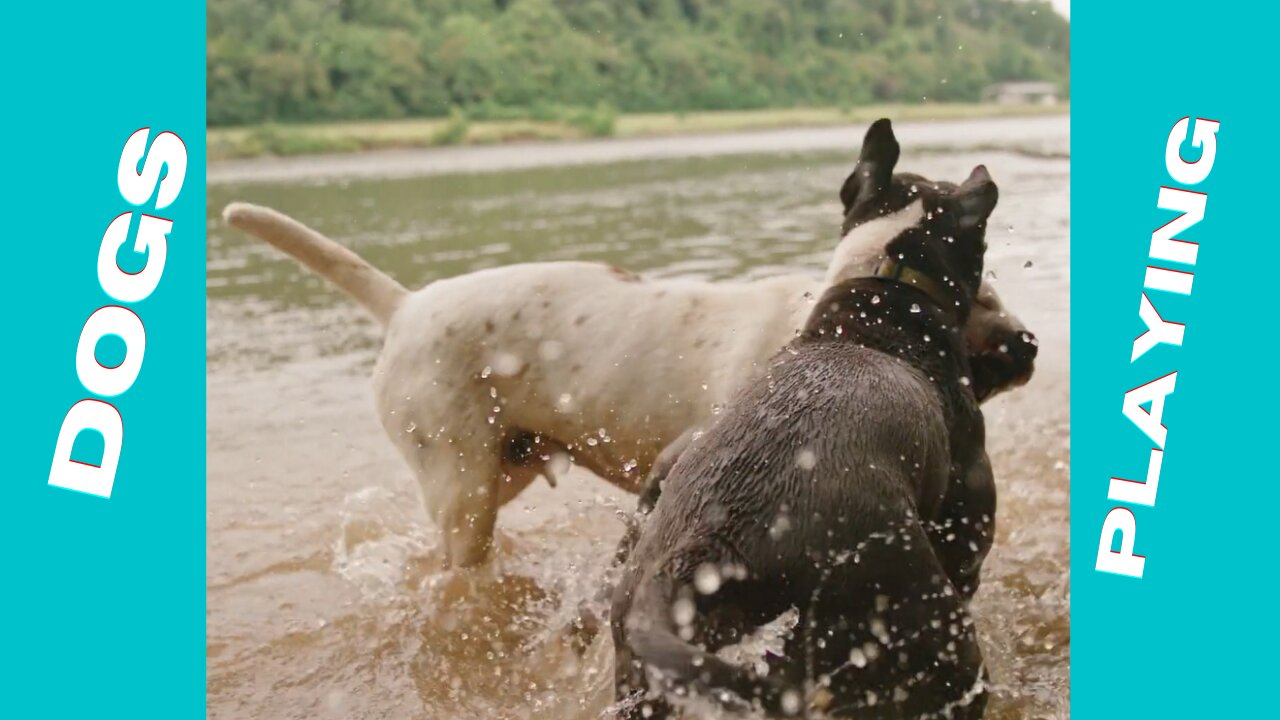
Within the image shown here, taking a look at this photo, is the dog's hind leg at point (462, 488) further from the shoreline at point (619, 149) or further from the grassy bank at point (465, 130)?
the grassy bank at point (465, 130)

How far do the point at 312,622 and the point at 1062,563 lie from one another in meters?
2.63

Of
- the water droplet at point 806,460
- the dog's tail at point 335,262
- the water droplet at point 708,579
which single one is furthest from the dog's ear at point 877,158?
the dog's tail at point 335,262

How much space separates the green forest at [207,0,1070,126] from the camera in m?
11.7

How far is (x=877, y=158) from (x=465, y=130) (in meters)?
14.0

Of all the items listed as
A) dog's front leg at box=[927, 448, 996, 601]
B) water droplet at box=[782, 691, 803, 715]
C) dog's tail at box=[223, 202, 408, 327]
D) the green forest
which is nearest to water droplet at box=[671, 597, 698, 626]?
water droplet at box=[782, 691, 803, 715]

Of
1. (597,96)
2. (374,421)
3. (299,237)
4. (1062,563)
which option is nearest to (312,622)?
(299,237)

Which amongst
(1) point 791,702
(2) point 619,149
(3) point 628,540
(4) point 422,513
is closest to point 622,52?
(2) point 619,149

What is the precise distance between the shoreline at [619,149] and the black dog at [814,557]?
508 inches

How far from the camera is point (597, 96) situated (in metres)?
→ 14.6

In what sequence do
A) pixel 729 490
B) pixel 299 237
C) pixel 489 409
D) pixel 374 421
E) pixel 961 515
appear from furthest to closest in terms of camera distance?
pixel 374 421
pixel 299 237
pixel 489 409
pixel 961 515
pixel 729 490

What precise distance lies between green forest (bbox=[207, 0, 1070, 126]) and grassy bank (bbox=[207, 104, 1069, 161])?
61 cm

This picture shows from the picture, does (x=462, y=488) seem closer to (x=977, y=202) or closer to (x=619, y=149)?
(x=977, y=202)

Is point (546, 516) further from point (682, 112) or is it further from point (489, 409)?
point (682, 112)

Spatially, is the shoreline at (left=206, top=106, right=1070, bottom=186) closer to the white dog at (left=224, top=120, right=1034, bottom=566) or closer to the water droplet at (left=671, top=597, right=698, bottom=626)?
the white dog at (left=224, top=120, right=1034, bottom=566)
